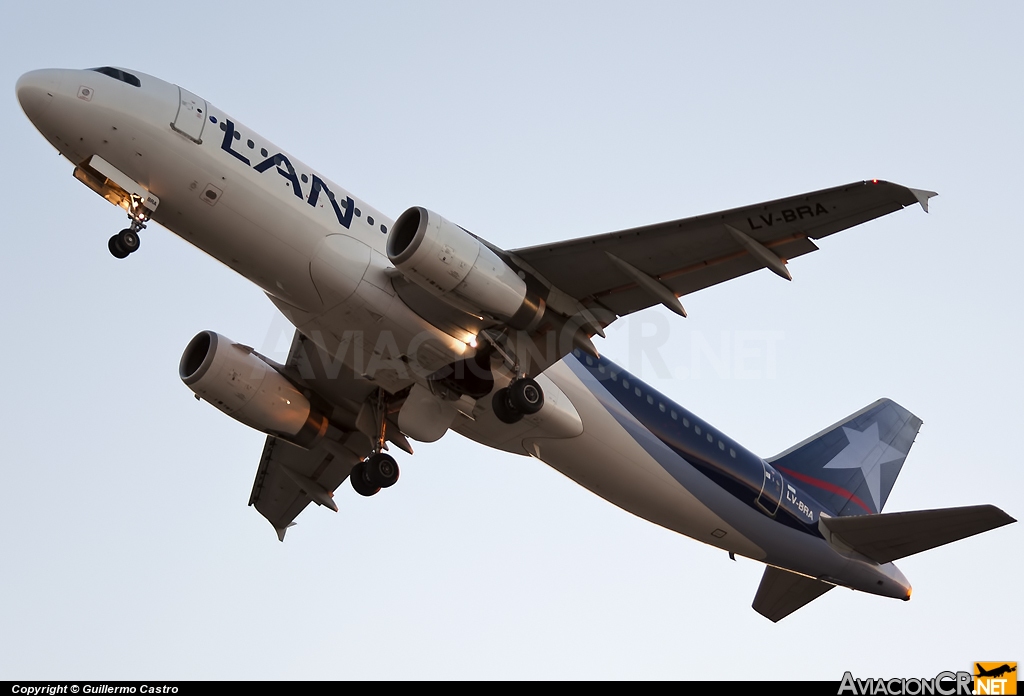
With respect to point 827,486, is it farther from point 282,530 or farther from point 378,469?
point 282,530

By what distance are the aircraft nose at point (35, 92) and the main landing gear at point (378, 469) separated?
8.86 m

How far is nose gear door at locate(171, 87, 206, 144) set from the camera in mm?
18844

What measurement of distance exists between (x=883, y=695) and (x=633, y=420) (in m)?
7.18

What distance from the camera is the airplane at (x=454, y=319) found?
61.0 feet

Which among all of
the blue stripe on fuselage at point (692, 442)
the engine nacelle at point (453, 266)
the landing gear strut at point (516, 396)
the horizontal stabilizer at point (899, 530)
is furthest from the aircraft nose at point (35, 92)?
the horizontal stabilizer at point (899, 530)

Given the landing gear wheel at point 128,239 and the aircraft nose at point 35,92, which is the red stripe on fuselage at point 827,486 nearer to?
the landing gear wheel at point 128,239

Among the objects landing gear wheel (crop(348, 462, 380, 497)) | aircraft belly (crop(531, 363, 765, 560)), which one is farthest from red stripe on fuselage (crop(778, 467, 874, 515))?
landing gear wheel (crop(348, 462, 380, 497))

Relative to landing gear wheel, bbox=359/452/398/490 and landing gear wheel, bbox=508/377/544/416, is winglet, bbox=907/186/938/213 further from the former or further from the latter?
landing gear wheel, bbox=359/452/398/490

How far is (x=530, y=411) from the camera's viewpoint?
67.4 feet

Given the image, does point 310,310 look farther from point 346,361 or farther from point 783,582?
point 783,582

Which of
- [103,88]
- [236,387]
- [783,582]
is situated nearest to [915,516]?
[783,582]

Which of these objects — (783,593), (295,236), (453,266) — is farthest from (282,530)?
(783,593)

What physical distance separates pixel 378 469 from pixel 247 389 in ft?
10.9

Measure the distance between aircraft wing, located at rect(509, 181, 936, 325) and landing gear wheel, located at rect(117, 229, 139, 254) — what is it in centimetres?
671
